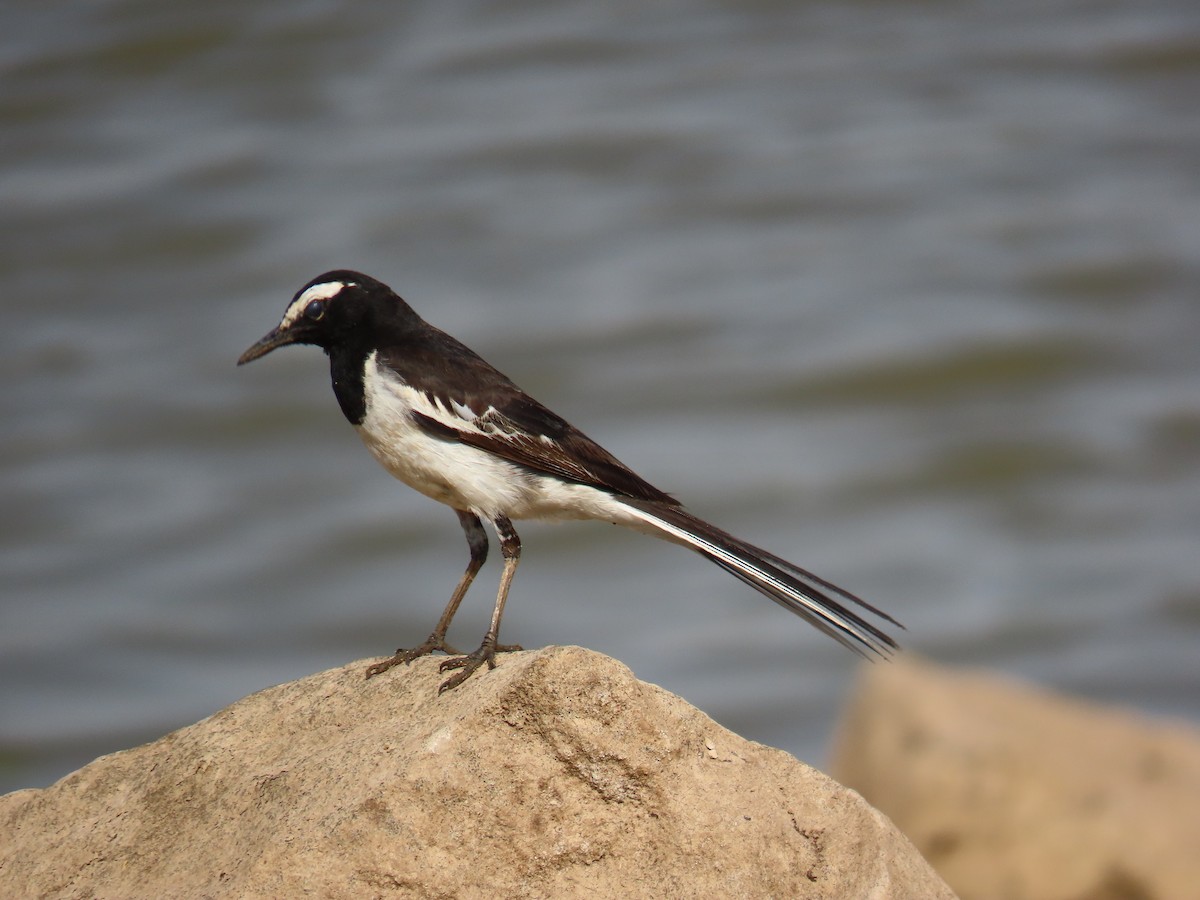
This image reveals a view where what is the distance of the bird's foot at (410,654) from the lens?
6.48 m

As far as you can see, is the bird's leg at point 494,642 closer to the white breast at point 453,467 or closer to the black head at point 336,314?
the white breast at point 453,467

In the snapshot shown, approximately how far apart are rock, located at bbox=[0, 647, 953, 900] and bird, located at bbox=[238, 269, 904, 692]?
936 mm

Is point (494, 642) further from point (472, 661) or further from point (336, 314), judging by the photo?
point (336, 314)

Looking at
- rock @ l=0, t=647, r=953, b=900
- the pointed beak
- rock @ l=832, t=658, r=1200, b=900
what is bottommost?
rock @ l=832, t=658, r=1200, b=900

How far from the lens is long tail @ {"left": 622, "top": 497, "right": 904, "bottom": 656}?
21.3 feet

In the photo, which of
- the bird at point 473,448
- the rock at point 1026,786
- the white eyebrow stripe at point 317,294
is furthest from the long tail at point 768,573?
the rock at point 1026,786

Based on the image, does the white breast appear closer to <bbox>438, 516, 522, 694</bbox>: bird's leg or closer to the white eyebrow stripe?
<bbox>438, 516, 522, 694</bbox>: bird's leg

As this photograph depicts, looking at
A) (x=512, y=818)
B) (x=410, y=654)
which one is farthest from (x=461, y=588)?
(x=512, y=818)

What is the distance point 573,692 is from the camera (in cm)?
554

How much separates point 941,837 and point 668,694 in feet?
16.9

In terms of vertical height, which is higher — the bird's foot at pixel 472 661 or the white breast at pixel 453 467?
the white breast at pixel 453 467

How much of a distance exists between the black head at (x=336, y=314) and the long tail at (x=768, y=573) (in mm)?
1510

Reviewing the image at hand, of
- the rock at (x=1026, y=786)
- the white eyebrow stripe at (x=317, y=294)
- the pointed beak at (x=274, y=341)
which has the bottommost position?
the rock at (x=1026, y=786)

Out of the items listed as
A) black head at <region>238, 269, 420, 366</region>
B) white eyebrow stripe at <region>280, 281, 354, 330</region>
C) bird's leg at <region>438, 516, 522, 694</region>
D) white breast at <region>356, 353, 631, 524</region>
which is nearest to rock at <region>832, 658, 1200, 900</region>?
white breast at <region>356, 353, 631, 524</region>
